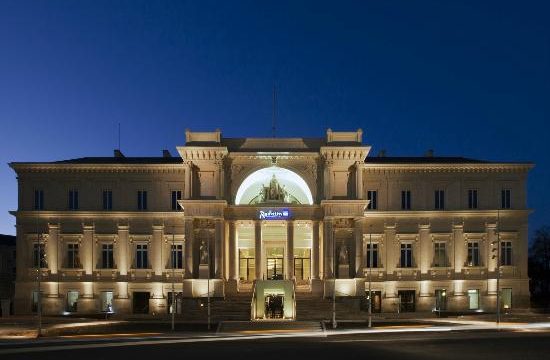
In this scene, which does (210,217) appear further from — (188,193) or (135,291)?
(135,291)

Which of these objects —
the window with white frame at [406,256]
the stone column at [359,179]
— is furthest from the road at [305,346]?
the window with white frame at [406,256]

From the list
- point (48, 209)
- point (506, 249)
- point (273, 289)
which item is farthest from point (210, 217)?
point (506, 249)

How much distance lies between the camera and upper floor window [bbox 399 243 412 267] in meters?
71.1

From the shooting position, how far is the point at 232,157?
6838cm

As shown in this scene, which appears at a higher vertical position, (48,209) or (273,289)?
(48,209)

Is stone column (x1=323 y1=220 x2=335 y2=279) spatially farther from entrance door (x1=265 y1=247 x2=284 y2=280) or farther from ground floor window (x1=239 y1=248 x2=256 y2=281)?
ground floor window (x1=239 y1=248 x2=256 y2=281)

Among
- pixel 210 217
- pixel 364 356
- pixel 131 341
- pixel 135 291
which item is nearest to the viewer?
pixel 364 356

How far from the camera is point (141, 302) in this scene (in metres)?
70.8

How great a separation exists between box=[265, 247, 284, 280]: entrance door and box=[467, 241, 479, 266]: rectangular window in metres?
18.8

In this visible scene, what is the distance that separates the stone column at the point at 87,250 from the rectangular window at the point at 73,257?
1.74ft

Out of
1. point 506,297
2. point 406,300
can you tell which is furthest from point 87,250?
point 506,297

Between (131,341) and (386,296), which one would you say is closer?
(131,341)

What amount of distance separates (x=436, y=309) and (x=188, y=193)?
27.0m

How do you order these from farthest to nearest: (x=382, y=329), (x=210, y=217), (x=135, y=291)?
(x=135, y=291) → (x=210, y=217) → (x=382, y=329)
